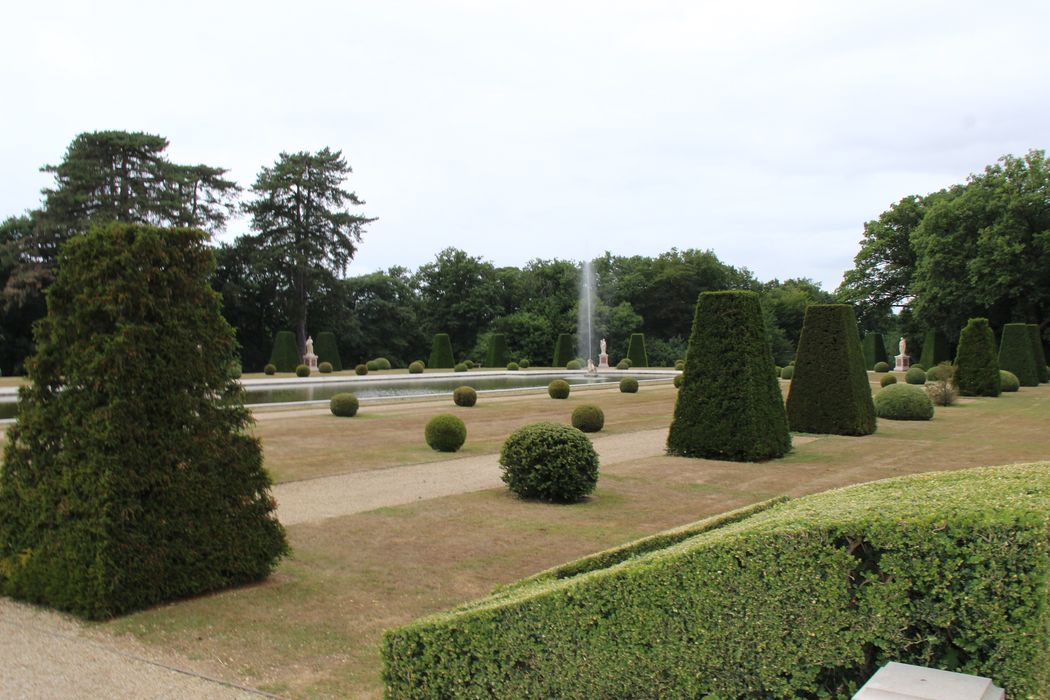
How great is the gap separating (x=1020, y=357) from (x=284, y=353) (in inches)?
1526

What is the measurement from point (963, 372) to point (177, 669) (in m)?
30.4

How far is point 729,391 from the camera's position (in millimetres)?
13680

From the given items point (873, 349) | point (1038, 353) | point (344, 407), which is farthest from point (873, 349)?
point (344, 407)

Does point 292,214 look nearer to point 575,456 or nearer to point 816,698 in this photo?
point 575,456

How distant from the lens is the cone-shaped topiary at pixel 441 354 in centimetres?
5472

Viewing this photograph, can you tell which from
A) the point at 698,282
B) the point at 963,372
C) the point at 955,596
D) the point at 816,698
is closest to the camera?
the point at 955,596

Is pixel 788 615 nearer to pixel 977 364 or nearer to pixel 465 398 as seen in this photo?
pixel 465 398

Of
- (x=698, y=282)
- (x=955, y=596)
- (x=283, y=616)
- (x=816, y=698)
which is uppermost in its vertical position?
(x=698, y=282)

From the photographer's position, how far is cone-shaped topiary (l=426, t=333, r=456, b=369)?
180ft

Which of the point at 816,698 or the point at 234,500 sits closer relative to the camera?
the point at 816,698

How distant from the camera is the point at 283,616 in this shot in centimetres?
577

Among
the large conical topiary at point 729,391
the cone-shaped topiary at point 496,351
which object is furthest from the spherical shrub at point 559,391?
the cone-shaped topiary at point 496,351

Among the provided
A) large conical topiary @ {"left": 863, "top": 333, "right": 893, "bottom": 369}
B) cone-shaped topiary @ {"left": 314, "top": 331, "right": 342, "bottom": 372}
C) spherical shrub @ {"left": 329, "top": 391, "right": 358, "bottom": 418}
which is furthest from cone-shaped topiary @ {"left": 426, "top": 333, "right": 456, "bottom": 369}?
spherical shrub @ {"left": 329, "top": 391, "right": 358, "bottom": 418}

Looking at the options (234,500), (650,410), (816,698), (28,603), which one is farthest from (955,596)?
(650,410)
